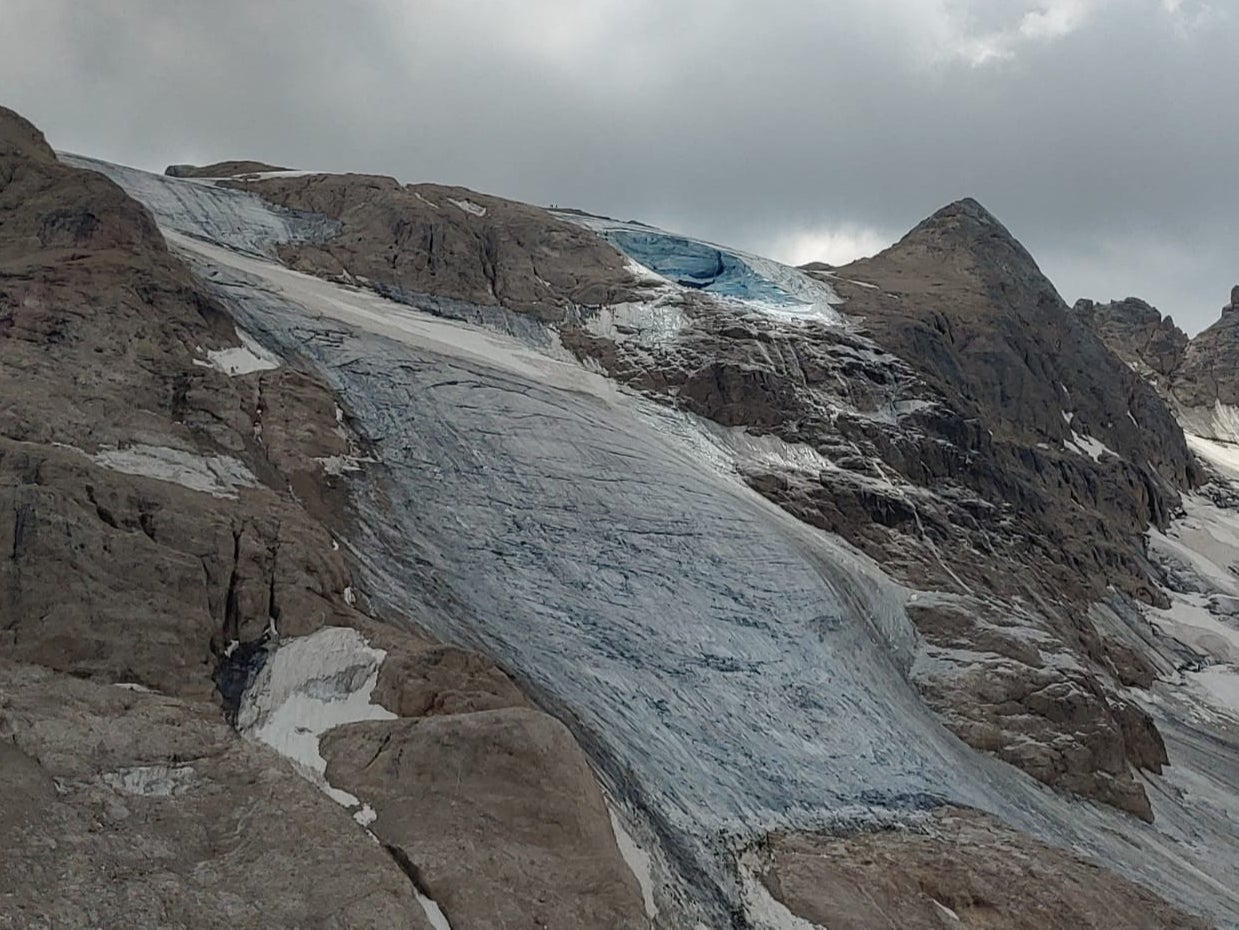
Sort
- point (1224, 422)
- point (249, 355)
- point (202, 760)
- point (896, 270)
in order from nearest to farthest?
point (202, 760), point (249, 355), point (896, 270), point (1224, 422)

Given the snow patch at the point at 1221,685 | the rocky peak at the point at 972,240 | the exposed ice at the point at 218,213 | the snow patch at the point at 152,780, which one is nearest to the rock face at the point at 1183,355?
the rocky peak at the point at 972,240

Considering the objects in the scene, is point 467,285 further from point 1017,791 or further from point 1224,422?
point 1224,422

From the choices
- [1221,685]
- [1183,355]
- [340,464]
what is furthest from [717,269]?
[1183,355]

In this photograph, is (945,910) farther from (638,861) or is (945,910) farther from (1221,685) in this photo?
(1221,685)

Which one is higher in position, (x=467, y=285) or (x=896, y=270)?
(x=896, y=270)

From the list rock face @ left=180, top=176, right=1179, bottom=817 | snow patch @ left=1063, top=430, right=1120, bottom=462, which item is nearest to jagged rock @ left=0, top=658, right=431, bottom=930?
rock face @ left=180, top=176, right=1179, bottom=817

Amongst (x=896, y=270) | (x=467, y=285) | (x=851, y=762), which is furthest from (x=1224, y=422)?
(x=851, y=762)

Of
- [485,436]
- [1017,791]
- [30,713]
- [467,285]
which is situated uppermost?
[467,285]

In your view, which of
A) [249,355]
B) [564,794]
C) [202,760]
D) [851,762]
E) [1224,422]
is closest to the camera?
[202,760]
